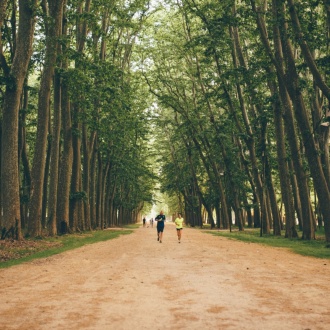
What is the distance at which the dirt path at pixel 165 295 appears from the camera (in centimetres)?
509

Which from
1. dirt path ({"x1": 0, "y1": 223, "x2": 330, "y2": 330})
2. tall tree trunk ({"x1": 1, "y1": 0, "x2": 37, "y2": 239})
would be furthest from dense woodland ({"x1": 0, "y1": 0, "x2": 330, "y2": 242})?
dirt path ({"x1": 0, "y1": 223, "x2": 330, "y2": 330})

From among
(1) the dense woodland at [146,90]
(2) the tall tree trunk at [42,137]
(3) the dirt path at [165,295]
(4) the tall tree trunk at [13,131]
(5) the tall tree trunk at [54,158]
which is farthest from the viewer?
(5) the tall tree trunk at [54,158]

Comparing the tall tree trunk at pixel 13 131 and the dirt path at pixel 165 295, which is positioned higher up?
the tall tree trunk at pixel 13 131

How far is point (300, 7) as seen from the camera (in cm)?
1557

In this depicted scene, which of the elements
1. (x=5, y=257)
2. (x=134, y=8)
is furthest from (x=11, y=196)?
(x=134, y=8)

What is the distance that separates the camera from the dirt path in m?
5.09

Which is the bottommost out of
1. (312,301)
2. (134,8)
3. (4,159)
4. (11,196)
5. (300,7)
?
(312,301)

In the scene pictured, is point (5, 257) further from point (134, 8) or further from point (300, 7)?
point (134, 8)

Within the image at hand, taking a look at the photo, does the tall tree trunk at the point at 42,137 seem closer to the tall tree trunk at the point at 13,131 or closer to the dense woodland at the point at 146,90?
the dense woodland at the point at 146,90

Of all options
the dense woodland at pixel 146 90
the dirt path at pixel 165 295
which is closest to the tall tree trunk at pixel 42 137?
the dense woodland at pixel 146 90

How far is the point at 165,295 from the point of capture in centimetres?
672

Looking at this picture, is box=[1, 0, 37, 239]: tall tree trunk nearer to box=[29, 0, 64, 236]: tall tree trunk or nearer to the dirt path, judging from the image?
box=[29, 0, 64, 236]: tall tree trunk

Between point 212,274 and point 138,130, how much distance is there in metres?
23.6

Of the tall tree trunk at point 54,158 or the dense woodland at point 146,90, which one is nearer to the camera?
the dense woodland at point 146,90
